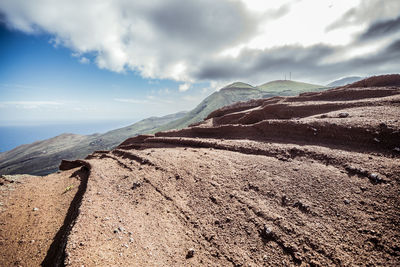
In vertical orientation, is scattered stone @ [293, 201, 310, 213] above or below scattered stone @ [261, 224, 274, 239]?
above

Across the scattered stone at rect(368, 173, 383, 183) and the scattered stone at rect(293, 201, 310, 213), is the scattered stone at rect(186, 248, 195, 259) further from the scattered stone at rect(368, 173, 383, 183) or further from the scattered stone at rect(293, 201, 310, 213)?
the scattered stone at rect(368, 173, 383, 183)

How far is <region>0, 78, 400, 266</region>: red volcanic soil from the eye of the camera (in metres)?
4.96

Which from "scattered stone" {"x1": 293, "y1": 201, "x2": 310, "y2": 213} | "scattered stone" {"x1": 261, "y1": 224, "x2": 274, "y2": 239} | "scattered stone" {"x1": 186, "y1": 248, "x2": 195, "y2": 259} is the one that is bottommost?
"scattered stone" {"x1": 186, "y1": 248, "x2": 195, "y2": 259}

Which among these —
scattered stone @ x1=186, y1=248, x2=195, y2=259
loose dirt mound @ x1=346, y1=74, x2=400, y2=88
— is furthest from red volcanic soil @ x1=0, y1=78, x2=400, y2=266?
loose dirt mound @ x1=346, y1=74, x2=400, y2=88

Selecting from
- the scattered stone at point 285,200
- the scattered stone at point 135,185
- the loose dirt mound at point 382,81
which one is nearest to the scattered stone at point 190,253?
the scattered stone at point 285,200

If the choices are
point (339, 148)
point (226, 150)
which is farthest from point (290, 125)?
point (226, 150)

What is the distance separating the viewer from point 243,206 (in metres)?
6.64

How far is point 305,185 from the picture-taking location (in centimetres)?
677

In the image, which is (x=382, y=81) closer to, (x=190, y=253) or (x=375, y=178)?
(x=375, y=178)

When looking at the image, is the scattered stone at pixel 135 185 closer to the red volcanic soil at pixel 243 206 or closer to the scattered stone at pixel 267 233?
the red volcanic soil at pixel 243 206

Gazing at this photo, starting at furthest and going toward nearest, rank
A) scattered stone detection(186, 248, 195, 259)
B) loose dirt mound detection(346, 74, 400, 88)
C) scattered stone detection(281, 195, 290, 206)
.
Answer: loose dirt mound detection(346, 74, 400, 88) → scattered stone detection(281, 195, 290, 206) → scattered stone detection(186, 248, 195, 259)

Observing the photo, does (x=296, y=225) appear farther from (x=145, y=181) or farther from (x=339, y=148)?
(x=145, y=181)

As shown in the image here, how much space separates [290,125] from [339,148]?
10.8 ft

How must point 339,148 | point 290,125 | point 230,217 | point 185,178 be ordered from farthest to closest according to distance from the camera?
point 290,125, point 185,178, point 339,148, point 230,217
